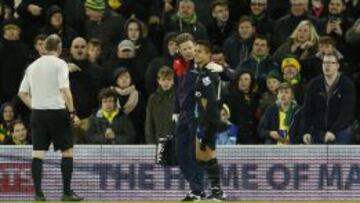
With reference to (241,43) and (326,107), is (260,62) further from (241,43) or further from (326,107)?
(326,107)

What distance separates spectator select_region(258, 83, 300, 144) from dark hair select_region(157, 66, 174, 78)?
4.89ft

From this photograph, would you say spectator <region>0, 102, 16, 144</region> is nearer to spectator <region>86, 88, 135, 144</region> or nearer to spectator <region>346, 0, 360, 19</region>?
spectator <region>86, 88, 135, 144</region>

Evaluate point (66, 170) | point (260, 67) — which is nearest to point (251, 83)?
point (260, 67)

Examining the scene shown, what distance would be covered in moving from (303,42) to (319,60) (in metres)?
0.41

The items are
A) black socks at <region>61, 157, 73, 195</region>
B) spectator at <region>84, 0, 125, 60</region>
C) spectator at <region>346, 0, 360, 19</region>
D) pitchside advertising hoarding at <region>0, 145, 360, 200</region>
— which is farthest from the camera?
spectator at <region>84, 0, 125, 60</region>

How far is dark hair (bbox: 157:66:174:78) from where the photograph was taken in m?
17.5

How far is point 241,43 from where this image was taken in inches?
738

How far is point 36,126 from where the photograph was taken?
15117 mm

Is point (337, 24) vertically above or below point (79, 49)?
above

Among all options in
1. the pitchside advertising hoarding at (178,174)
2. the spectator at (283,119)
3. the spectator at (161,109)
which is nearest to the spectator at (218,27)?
the spectator at (161,109)

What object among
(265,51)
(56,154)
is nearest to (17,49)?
(56,154)

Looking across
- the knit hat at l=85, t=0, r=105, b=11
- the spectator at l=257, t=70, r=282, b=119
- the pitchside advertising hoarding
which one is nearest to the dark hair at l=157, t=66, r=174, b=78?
the pitchside advertising hoarding

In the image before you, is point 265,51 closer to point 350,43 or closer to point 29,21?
point 350,43

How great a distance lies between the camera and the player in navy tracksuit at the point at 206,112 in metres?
14.7
